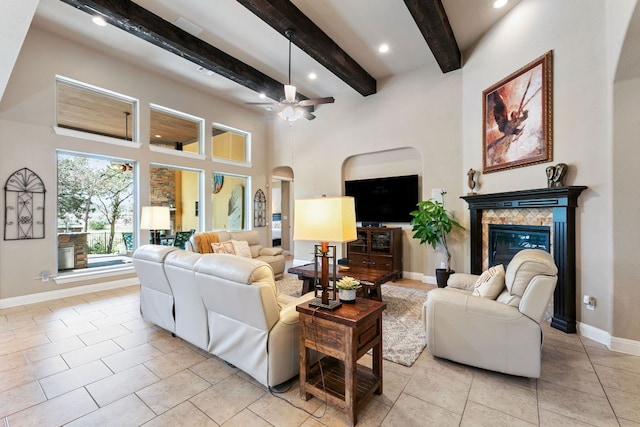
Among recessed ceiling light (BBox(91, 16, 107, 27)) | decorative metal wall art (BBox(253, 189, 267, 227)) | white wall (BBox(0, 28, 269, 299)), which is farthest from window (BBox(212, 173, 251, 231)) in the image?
recessed ceiling light (BBox(91, 16, 107, 27))

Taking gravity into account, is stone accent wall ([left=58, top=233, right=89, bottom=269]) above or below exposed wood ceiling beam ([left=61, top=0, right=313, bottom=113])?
below

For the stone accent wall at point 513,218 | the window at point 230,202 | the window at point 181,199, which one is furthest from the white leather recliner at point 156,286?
the stone accent wall at point 513,218

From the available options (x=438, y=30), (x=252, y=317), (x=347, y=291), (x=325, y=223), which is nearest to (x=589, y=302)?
(x=347, y=291)

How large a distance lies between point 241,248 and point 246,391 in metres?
3.35

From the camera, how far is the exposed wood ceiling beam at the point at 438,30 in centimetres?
344

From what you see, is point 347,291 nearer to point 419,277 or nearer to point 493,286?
point 493,286

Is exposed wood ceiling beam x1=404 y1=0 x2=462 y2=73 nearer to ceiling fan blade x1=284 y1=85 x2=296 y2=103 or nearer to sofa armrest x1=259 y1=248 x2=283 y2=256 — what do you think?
ceiling fan blade x1=284 y1=85 x2=296 y2=103

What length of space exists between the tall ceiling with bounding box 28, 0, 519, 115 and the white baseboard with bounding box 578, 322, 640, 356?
4112 millimetres

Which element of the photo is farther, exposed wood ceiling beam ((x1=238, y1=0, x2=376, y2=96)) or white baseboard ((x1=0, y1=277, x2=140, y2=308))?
white baseboard ((x1=0, y1=277, x2=140, y2=308))

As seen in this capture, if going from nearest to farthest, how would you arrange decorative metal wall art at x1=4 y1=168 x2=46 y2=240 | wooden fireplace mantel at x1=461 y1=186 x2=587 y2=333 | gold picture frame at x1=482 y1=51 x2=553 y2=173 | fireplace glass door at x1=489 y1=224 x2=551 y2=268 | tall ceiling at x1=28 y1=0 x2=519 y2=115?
wooden fireplace mantel at x1=461 y1=186 x2=587 y2=333 < gold picture frame at x1=482 y1=51 x2=553 y2=173 < fireplace glass door at x1=489 y1=224 x2=551 y2=268 < tall ceiling at x1=28 y1=0 x2=519 y2=115 < decorative metal wall art at x1=4 y1=168 x2=46 y2=240

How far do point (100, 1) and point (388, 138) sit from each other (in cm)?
492

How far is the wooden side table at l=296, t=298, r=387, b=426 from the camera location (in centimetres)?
175

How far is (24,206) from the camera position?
4.21 m

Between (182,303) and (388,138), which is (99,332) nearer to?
(182,303)
